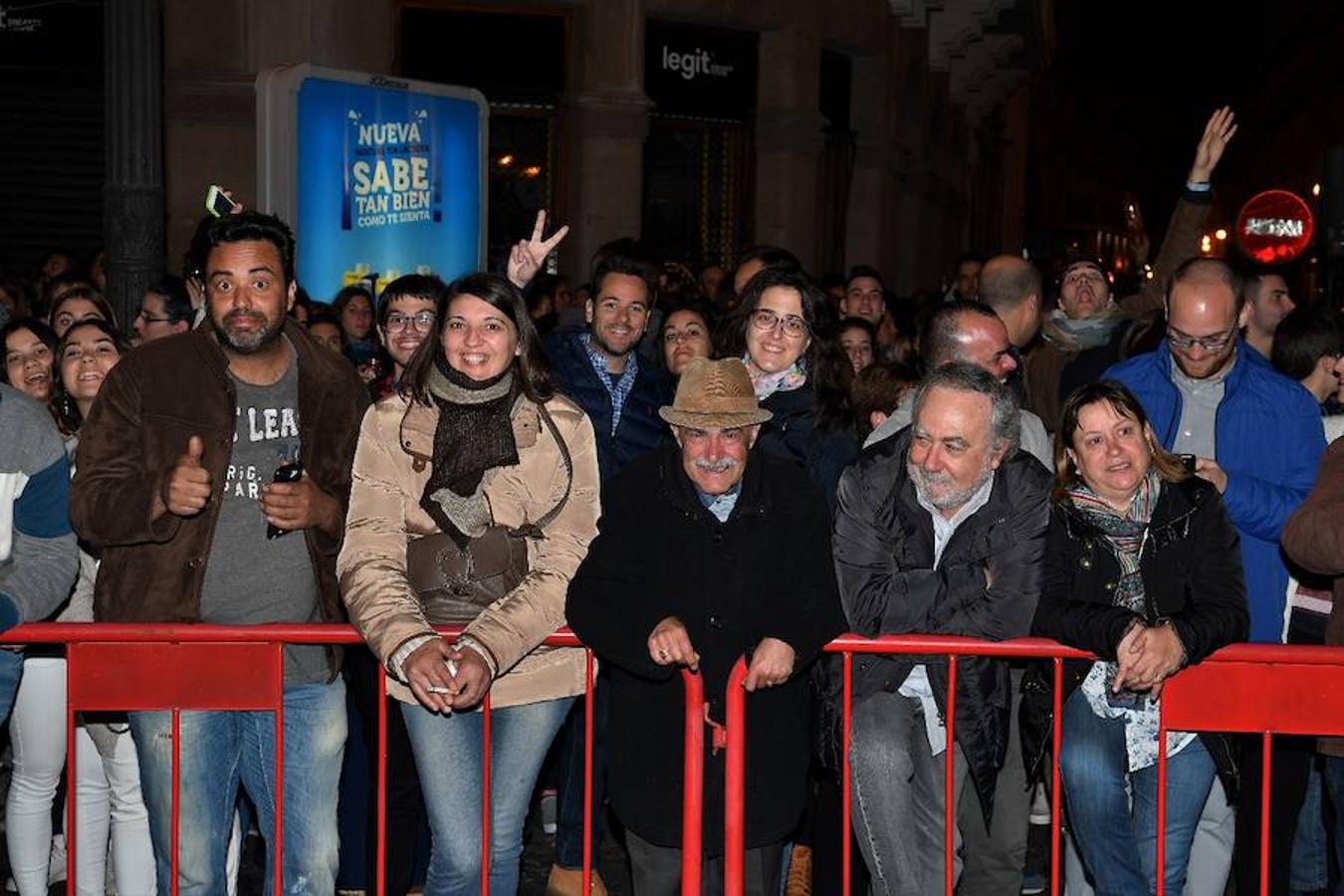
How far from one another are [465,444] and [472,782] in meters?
0.95

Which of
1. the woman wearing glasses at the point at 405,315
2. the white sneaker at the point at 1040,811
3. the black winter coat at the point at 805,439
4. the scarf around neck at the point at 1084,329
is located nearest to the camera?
the black winter coat at the point at 805,439

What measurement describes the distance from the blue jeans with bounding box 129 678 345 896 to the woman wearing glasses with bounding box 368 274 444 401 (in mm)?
2106

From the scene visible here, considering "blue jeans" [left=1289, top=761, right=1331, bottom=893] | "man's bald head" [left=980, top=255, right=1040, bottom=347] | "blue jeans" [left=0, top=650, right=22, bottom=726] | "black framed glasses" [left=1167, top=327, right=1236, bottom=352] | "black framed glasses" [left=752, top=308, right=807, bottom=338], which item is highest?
"man's bald head" [left=980, top=255, right=1040, bottom=347]

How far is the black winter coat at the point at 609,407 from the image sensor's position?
6.86m

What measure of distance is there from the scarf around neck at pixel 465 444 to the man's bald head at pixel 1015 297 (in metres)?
3.08

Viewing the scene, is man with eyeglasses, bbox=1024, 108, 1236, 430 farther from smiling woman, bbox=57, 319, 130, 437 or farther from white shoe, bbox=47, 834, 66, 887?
white shoe, bbox=47, 834, 66, 887

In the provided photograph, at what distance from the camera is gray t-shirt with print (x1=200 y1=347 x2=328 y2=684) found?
207 inches

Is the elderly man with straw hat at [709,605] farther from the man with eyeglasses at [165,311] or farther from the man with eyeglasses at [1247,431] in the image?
the man with eyeglasses at [165,311]

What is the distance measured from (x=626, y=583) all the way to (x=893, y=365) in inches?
80.8

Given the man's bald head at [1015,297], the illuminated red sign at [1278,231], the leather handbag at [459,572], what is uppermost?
the illuminated red sign at [1278,231]

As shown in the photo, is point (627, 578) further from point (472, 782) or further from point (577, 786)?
point (577, 786)

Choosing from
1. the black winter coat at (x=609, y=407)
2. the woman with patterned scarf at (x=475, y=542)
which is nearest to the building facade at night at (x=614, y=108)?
the black winter coat at (x=609, y=407)

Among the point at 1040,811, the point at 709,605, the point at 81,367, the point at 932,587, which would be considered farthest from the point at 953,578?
the point at 81,367

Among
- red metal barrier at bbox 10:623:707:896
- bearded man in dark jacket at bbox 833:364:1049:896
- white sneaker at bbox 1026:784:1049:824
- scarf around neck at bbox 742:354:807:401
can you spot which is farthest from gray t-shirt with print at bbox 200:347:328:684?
white sneaker at bbox 1026:784:1049:824
